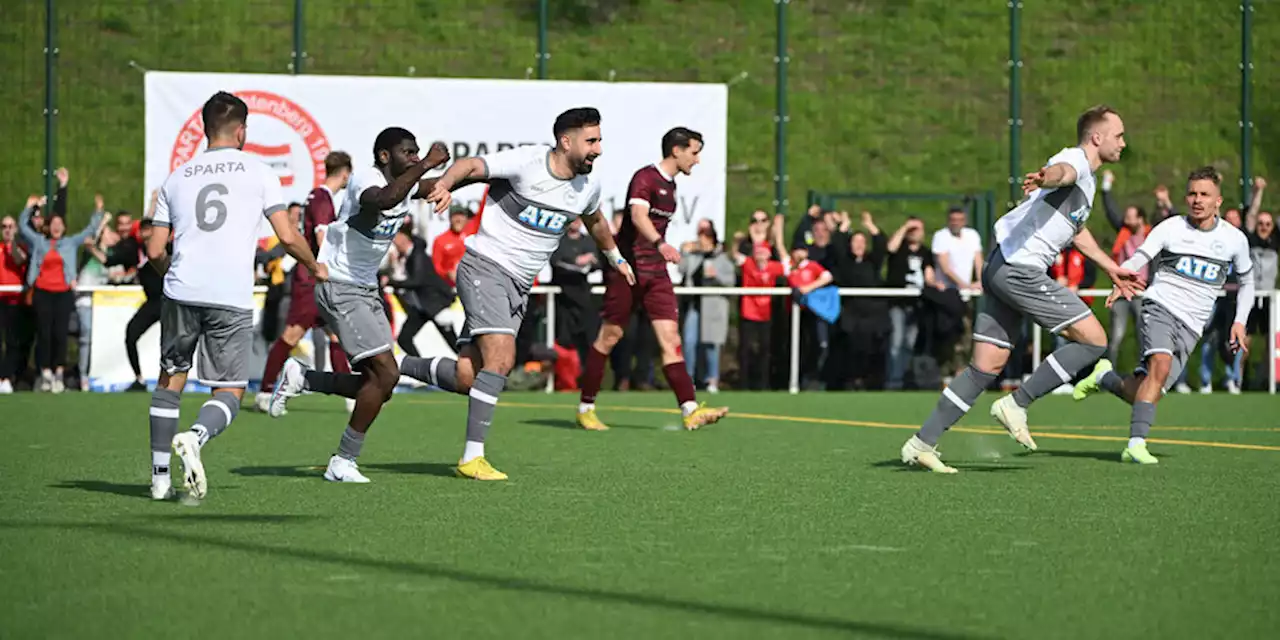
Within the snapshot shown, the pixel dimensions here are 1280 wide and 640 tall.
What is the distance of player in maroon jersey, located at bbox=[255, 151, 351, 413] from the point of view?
14.6 meters

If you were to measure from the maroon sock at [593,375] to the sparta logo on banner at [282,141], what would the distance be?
27.8ft

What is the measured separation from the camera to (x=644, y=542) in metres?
7.36

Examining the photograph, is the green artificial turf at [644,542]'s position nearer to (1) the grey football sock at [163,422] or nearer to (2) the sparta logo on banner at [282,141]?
(1) the grey football sock at [163,422]

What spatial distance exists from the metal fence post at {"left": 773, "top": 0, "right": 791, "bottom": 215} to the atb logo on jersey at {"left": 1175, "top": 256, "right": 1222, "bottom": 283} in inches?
501

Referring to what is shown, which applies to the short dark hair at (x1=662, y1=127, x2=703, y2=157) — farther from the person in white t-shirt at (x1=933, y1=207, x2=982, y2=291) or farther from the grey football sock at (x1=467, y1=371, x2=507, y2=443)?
the person in white t-shirt at (x1=933, y1=207, x2=982, y2=291)

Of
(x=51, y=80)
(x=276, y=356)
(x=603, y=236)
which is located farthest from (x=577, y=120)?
(x=51, y=80)

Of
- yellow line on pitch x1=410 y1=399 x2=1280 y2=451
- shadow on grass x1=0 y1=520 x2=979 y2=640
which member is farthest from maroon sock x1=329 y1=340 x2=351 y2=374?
shadow on grass x1=0 y1=520 x2=979 y2=640

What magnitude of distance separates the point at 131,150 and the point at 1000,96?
11.1 m

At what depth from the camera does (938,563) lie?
6.79 metres

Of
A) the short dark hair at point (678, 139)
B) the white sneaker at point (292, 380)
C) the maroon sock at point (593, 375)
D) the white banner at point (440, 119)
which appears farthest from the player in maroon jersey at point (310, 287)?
the white banner at point (440, 119)

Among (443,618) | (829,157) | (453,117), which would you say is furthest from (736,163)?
(443,618)

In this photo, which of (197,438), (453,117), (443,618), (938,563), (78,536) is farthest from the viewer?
(453,117)

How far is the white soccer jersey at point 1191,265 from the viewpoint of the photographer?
12078 mm

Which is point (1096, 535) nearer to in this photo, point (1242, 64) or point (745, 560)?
point (745, 560)
